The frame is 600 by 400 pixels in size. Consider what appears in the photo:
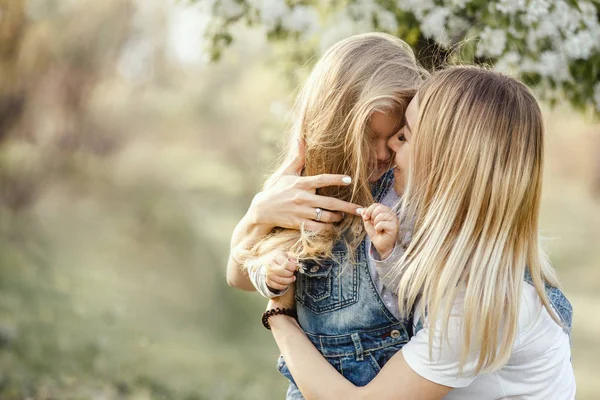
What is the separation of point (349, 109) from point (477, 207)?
405 millimetres

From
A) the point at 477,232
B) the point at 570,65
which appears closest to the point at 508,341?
the point at 477,232

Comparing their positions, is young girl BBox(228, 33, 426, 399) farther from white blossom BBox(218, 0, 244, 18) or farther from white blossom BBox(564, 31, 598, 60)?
white blossom BBox(218, 0, 244, 18)

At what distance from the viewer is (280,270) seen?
1781 mm

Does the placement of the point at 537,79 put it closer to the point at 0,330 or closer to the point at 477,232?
the point at 477,232

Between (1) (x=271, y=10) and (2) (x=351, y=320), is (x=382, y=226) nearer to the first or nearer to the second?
(2) (x=351, y=320)

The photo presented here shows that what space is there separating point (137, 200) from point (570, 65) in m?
6.14

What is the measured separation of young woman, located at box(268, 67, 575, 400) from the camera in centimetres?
158

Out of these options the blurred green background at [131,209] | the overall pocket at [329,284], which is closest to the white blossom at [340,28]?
the overall pocket at [329,284]

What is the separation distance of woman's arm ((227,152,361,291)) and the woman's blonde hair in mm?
Result: 216

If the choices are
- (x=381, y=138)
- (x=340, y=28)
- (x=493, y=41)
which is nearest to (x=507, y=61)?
(x=493, y=41)

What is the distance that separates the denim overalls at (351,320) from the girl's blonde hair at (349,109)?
0.05m

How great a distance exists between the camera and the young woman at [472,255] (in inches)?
62.1

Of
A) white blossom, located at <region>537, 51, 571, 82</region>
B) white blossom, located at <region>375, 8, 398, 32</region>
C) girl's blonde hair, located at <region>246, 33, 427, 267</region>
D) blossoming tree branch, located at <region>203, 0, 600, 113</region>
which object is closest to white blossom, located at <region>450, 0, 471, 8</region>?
blossoming tree branch, located at <region>203, 0, 600, 113</region>

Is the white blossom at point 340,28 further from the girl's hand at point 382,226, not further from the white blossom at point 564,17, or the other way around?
the girl's hand at point 382,226
